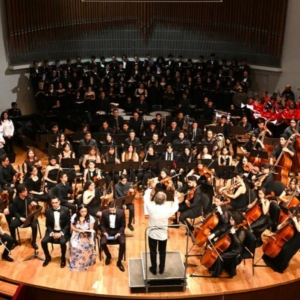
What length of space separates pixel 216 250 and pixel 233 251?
24cm

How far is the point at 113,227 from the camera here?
6.77 metres

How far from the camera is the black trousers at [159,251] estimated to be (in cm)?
600

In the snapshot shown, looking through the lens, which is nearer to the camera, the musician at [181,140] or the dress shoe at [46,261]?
the dress shoe at [46,261]

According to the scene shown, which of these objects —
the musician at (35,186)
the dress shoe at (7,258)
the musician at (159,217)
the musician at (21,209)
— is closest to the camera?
the musician at (159,217)

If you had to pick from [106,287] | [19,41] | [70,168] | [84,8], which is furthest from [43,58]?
[106,287]

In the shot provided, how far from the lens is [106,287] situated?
634 centimetres

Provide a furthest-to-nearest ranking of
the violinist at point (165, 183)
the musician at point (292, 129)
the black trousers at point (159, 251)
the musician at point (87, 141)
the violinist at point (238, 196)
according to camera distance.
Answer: the musician at point (292, 129) < the musician at point (87, 141) < the violinist at point (165, 183) < the violinist at point (238, 196) < the black trousers at point (159, 251)

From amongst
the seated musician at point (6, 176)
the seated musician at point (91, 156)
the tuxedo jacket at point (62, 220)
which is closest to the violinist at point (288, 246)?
the tuxedo jacket at point (62, 220)

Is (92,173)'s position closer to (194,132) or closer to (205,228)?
(205,228)

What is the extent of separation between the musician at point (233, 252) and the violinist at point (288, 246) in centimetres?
59

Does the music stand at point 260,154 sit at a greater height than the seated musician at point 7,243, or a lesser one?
greater

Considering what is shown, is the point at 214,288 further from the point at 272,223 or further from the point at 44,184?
the point at 44,184

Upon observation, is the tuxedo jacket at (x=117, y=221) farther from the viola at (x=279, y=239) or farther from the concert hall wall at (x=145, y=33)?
the concert hall wall at (x=145, y=33)

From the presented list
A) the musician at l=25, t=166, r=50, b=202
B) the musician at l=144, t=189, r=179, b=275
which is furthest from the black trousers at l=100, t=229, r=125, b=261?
the musician at l=25, t=166, r=50, b=202
